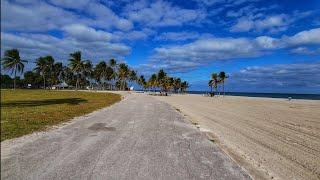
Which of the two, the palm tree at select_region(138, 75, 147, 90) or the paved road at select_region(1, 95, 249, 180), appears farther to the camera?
the palm tree at select_region(138, 75, 147, 90)

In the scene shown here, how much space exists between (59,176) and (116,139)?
5.82 metres

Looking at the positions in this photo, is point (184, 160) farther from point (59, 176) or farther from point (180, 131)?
point (180, 131)

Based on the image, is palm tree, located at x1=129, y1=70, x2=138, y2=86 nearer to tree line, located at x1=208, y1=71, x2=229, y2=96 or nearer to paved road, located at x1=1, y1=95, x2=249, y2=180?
tree line, located at x1=208, y1=71, x2=229, y2=96

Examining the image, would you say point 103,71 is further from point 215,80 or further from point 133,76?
point 215,80

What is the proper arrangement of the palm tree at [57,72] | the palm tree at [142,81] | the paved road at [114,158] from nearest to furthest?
the paved road at [114,158] → the palm tree at [57,72] → the palm tree at [142,81]

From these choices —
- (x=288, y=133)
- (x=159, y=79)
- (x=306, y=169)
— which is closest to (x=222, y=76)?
(x=159, y=79)

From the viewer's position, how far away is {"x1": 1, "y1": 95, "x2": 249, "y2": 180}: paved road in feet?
27.6

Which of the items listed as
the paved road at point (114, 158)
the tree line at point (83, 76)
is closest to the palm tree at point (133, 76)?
the tree line at point (83, 76)

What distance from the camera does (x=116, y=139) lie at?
1377 centimetres

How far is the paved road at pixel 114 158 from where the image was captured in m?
8.41

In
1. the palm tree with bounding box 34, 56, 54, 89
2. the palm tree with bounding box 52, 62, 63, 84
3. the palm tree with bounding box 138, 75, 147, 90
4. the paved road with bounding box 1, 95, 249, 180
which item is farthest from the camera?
the palm tree with bounding box 138, 75, 147, 90

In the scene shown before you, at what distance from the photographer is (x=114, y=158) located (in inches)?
402

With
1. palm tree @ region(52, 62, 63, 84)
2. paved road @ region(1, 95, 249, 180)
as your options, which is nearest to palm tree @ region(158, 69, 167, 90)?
palm tree @ region(52, 62, 63, 84)

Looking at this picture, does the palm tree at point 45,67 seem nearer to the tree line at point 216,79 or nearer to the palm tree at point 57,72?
the palm tree at point 57,72
